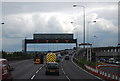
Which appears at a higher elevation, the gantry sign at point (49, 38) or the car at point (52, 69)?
the gantry sign at point (49, 38)

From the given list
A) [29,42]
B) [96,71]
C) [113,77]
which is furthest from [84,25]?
[29,42]

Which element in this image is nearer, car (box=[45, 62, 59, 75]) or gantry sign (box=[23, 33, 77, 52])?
car (box=[45, 62, 59, 75])

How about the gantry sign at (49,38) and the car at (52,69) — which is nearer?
the car at (52,69)

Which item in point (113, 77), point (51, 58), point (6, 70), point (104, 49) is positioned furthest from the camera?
point (104, 49)

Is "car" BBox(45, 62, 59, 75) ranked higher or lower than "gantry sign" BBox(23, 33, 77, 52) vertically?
lower

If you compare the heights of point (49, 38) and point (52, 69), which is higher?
point (49, 38)

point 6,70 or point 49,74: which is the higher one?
point 6,70

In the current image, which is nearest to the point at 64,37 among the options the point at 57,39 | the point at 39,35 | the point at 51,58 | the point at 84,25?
the point at 57,39

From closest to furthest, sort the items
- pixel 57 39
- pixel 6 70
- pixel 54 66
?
pixel 6 70 < pixel 54 66 < pixel 57 39

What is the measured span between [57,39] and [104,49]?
2108 centimetres

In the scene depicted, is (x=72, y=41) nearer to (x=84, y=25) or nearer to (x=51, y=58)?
(x=51, y=58)

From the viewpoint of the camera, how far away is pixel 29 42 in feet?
275

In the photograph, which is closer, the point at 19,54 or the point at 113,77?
the point at 113,77

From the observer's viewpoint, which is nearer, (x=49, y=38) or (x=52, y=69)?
(x=52, y=69)
